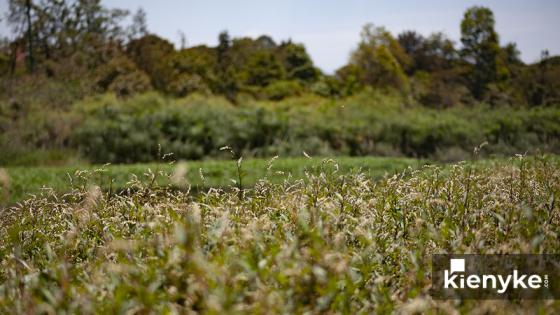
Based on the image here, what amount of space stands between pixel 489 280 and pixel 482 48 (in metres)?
44.4

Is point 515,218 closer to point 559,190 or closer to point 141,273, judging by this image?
point 559,190

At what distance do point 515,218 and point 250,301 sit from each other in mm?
2037

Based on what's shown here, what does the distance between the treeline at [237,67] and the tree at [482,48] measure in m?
0.08

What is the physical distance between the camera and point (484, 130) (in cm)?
2453

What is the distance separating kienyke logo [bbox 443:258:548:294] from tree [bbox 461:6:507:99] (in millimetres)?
42552

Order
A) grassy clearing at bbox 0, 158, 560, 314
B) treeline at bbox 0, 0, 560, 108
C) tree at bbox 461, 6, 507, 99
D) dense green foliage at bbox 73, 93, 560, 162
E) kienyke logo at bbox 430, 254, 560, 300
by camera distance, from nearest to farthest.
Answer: grassy clearing at bbox 0, 158, 560, 314 → kienyke logo at bbox 430, 254, 560, 300 → dense green foliage at bbox 73, 93, 560, 162 → treeline at bbox 0, 0, 560, 108 → tree at bbox 461, 6, 507, 99

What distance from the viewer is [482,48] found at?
43.6 metres

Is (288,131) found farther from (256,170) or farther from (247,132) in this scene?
(256,170)

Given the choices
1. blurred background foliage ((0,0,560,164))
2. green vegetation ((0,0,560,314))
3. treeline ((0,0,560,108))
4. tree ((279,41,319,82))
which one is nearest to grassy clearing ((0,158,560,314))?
green vegetation ((0,0,560,314))

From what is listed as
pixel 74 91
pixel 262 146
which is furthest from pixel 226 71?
pixel 262 146

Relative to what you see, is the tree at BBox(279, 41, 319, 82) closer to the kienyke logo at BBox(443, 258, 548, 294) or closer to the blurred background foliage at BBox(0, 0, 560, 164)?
the blurred background foliage at BBox(0, 0, 560, 164)

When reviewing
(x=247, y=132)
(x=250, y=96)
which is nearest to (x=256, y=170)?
(x=247, y=132)

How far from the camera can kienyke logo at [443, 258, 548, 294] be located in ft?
10.5

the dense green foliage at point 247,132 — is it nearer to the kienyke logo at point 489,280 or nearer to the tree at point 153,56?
the tree at point 153,56
